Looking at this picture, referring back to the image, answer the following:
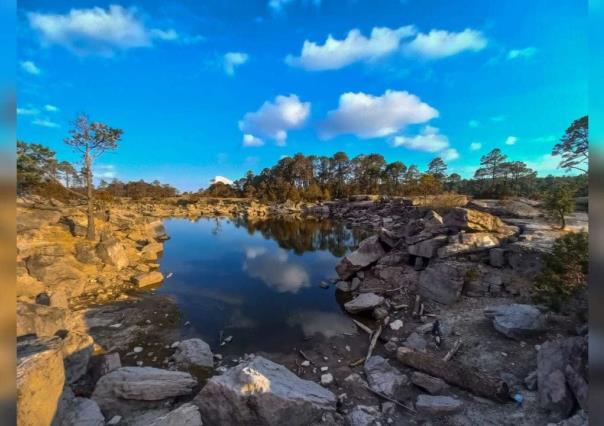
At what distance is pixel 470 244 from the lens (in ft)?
33.6

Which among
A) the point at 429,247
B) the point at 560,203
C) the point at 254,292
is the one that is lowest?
the point at 254,292

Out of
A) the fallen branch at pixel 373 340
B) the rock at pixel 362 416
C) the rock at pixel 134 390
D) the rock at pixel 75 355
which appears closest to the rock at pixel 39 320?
the rock at pixel 75 355

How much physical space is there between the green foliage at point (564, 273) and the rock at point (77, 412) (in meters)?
9.54

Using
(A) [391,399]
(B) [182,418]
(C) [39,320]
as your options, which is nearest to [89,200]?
(C) [39,320]

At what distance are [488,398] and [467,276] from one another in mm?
5157

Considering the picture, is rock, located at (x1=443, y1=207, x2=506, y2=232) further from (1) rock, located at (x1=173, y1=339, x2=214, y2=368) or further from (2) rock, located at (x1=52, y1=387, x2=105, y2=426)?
(2) rock, located at (x1=52, y1=387, x2=105, y2=426)

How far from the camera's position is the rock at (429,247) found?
1093cm

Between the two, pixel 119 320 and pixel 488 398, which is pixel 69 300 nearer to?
pixel 119 320

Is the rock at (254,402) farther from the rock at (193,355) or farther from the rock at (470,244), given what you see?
the rock at (470,244)

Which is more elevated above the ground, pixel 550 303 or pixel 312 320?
pixel 550 303

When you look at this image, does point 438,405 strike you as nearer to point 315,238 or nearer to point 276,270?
point 276,270

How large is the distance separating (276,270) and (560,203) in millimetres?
13651

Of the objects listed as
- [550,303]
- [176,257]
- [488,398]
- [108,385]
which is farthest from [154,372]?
[176,257]

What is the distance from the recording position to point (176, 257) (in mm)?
17047
